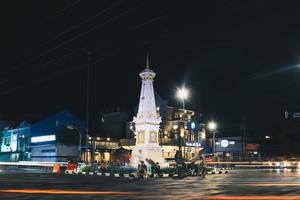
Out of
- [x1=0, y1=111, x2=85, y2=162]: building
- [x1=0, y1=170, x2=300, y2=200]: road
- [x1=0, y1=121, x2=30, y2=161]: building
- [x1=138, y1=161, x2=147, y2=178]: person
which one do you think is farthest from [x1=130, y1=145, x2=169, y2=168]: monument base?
[x1=0, y1=121, x2=30, y2=161]: building

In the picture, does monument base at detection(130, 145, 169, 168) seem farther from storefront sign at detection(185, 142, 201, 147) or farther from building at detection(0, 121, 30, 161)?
storefront sign at detection(185, 142, 201, 147)

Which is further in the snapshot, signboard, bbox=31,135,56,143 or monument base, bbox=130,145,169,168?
signboard, bbox=31,135,56,143

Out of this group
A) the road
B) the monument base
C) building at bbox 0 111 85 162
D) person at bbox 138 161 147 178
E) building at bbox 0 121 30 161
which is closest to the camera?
the road

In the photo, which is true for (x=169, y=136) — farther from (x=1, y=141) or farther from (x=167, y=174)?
(x=167, y=174)

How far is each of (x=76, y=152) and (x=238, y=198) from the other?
65507mm

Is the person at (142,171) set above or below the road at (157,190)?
above

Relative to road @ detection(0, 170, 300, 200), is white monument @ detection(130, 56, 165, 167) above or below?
above

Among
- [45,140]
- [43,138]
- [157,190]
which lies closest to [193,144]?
[45,140]

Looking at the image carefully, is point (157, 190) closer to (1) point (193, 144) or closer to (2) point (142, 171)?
(2) point (142, 171)

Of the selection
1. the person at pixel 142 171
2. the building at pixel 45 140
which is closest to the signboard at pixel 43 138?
the building at pixel 45 140

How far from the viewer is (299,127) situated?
297ft

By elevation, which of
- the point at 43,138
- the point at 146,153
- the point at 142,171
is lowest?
the point at 142,171

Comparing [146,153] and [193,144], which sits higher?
[193,144]

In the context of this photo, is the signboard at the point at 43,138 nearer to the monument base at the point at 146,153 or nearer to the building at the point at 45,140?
the building at the point at 45,140
